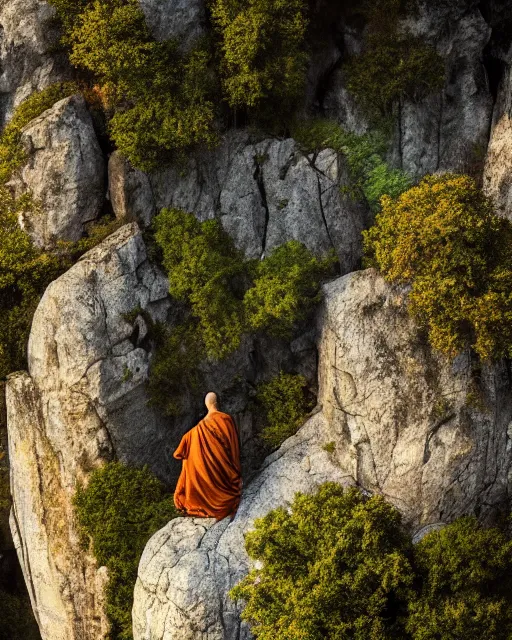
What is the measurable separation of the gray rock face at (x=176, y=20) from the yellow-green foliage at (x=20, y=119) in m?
2.24

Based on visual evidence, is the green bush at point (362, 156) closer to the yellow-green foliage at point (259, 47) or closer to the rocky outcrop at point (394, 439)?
the yellow-green foliage at point (259, 47)

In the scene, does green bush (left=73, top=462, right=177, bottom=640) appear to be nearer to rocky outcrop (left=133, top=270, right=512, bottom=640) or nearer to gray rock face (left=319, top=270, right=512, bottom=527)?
Result: rocky outcrop (left=133, top=270, right=512, bottom=640)

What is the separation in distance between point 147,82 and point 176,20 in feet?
4.82

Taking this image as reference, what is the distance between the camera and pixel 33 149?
598 inches

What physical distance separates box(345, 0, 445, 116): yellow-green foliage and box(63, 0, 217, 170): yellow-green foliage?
3254 mm

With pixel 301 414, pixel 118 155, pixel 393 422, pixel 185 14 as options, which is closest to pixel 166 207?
pixel 118 155

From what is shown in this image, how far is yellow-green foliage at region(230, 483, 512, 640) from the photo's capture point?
35.6 ft

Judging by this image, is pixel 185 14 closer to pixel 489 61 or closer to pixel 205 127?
pixel 205 127

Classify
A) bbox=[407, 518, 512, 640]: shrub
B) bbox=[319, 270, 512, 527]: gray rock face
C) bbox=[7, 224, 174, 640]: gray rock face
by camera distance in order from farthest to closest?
bbox=[7, 224, 174, 640]: gray rock face → bbox=[319, 270, 512, 527]: gray rock face → bbox=[407, 518, 512, 640]: shrub

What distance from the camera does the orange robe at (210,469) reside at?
13.0 metres

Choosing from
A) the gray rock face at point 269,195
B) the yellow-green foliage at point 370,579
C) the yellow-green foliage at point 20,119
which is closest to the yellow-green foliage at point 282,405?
the gray rock face at point 269,195

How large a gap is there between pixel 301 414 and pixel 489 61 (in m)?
8.65

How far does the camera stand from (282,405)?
15.2 metres

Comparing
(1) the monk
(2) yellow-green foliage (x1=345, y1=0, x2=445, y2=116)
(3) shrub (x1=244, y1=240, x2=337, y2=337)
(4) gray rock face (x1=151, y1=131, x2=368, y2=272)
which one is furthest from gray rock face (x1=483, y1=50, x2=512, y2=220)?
(1) the monk
